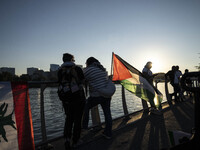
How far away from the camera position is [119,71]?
180 inches

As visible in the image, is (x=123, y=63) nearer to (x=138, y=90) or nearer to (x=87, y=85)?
(x=138, y=90)

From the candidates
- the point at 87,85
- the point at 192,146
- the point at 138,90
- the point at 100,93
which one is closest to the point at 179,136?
the point at 192,146

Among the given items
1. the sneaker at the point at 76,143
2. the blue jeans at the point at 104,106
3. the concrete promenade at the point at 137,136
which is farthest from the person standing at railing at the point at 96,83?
the sneaker at the point at 76,143

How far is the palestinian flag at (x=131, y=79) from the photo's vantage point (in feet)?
14.9

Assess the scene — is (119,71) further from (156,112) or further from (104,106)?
(156,112)

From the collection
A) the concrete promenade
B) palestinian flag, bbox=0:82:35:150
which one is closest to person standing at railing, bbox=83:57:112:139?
the concrete promenade

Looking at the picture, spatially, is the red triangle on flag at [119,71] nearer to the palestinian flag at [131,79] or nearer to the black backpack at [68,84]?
the palestinian flag at [131,79]

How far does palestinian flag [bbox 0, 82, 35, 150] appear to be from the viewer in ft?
7.55

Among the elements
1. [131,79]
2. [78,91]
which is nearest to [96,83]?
[78,91]

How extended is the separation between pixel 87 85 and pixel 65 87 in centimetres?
79

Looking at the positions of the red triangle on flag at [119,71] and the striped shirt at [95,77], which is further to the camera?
the red triangle on flag at [119,71]

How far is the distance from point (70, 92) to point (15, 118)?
95 cm

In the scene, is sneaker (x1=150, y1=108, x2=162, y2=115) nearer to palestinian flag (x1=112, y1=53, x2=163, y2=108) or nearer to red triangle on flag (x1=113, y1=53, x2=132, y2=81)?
palestinian flag (x1=112, y1=53, x2=163, y2=108)

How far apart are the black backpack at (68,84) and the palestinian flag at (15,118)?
61 centimetres
